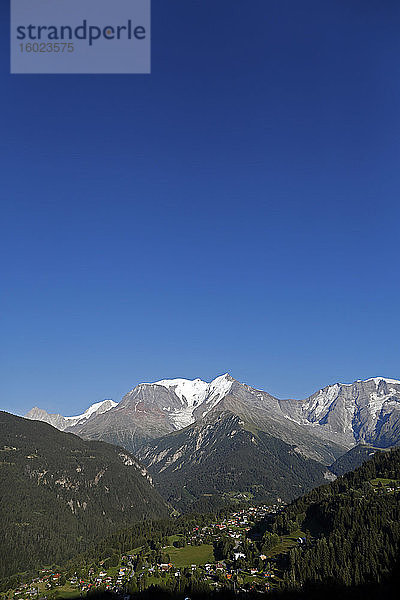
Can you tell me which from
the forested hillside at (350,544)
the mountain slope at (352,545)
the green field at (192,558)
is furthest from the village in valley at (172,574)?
the mountain slope at (352,545)

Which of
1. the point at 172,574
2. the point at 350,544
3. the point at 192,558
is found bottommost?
the point at 192,558

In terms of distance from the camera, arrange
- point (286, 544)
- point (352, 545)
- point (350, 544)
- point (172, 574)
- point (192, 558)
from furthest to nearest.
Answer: point (192, 558), point (286, 544), point (172, 574), point (350, 544), point (352, 545)

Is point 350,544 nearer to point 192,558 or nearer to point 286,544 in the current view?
point 286,544

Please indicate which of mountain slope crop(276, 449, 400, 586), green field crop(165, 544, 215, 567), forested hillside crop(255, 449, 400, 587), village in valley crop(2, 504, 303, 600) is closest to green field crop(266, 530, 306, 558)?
village in valley crop(2, 504, 303, 600)

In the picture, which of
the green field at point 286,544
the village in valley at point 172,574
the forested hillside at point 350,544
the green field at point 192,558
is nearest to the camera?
the forested hillside at point 350,544

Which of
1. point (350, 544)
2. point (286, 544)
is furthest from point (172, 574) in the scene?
point (350, 544)

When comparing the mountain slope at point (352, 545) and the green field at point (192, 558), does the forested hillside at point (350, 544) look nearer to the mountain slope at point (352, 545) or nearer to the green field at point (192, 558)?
the mountain slope at point (352, 545)

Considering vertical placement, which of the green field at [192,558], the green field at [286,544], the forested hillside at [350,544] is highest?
the forested hillside at [350,544]

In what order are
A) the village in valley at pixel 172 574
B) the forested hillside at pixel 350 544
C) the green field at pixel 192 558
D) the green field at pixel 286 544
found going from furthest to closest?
the green field at pixel 192 558
the green field at pixel 286 544
the village in valley at pixel 172 574
the forested hillside at pixel 350 544

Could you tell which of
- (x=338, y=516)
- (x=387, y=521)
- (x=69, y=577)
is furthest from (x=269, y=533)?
(x=69, y=577)

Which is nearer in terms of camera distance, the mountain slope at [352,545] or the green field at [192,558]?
the mountain slope at [352,545]

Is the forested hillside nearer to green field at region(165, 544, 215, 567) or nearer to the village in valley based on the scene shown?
the village in valley

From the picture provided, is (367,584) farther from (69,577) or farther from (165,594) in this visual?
(69,577)

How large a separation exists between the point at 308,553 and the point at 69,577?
332 ft
